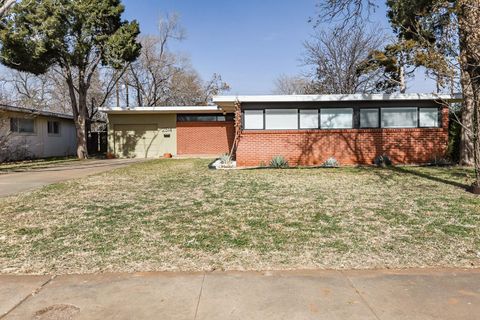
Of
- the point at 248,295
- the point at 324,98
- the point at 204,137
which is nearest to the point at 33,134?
the point at 204,137

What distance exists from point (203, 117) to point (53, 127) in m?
9.52

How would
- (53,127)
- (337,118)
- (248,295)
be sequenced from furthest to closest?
(53,127) < (337,118) < (248,295)

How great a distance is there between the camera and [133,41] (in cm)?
2023

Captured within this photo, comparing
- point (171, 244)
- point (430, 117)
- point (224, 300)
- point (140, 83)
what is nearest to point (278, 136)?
point (430, 117)

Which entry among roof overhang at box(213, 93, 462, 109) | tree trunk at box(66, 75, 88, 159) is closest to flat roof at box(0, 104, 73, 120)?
tree trunk at box(66, 75, 88, 159)

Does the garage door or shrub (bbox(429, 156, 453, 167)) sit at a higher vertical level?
the garage door

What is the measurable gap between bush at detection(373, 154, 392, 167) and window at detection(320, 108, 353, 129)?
61.6 inches

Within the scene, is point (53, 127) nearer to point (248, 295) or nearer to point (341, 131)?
point (341, 131)

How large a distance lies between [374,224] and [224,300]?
3.07 m

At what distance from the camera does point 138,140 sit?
2370 centimetres

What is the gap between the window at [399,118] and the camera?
14242mm

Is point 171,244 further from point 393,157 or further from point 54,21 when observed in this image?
point 54,21

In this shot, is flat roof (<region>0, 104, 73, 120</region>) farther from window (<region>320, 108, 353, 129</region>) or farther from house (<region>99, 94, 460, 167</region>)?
window (<region>320, 108, 353, 129</region>)

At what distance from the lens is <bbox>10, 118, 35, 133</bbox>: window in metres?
19.7
